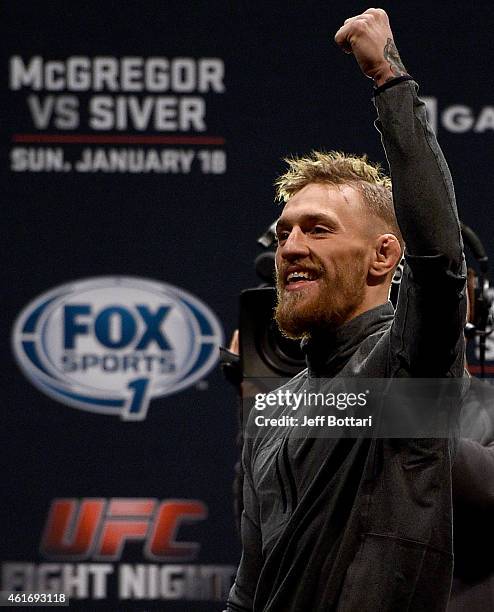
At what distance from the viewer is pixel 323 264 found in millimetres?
1162

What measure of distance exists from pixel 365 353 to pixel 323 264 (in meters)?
0.11

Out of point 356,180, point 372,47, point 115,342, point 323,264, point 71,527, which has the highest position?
point 372,47

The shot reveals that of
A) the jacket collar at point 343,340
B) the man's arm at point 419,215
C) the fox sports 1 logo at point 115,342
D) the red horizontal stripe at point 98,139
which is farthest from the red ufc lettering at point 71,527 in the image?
the man's arm at point 419,215

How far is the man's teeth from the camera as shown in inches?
46.2

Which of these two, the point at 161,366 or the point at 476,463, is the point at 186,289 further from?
the point at 476,463

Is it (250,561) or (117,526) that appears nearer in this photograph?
(250,561)

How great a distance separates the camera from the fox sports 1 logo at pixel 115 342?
2852mm

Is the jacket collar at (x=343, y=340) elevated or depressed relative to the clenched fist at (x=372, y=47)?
depressed

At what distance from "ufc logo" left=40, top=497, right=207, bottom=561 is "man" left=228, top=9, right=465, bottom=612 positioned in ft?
5.01

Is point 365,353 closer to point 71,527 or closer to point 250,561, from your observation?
point 250,561

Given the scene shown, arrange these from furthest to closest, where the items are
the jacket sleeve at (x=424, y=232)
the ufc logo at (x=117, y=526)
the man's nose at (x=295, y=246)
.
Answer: the ufc logo at (x=117, y=526) → the man's nose at (x=295, y=246) → the jacket sleeve at (x=424, y=232)

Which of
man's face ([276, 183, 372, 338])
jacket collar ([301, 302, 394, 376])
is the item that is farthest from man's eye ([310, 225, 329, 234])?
jacket collar ([301, 302, 394, 376])

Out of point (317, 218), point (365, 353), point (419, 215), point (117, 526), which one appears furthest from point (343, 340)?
point (117, 526)

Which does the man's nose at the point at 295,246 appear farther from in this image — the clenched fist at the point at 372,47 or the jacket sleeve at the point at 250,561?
the jacket sleeve at the point at 250,561
